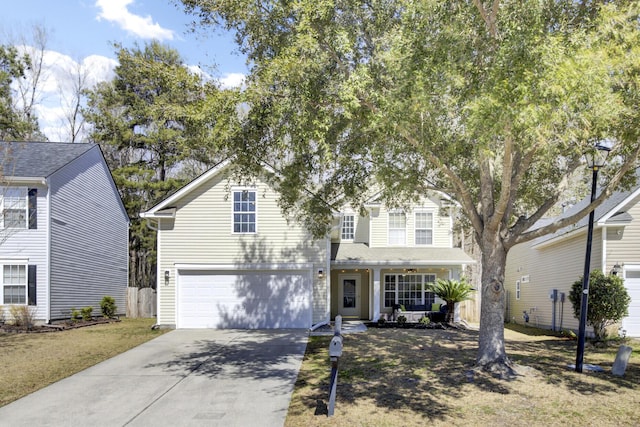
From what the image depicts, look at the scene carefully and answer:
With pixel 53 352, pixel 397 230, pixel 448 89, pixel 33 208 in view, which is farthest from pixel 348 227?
pixel 448 89

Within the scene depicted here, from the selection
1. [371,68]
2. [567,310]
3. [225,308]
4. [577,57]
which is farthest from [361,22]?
[567,310]

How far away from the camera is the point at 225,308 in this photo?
17.7m

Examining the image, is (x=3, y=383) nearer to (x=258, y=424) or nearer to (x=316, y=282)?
(x=258, y=424)

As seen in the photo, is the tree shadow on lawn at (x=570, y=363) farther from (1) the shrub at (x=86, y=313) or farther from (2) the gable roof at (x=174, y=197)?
(1) the shrub at (x=86, y=313)

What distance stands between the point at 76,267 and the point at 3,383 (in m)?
11.8

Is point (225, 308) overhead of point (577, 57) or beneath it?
beneath

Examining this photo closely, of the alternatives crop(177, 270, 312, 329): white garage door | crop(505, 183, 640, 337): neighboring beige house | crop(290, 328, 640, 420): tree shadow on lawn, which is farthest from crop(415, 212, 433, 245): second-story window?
crop(290, 328, 640, 420): tree shadow on lawn

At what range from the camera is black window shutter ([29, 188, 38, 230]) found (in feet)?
60.1

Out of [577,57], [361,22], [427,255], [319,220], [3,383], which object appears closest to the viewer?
[577,57]

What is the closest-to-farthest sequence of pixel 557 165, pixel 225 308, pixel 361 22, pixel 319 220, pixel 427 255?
pixel 361 22 → pixel 557 165 → pixel 319 220 → pixel 225 308 → pixel 427 255

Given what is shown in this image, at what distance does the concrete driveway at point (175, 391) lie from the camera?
296 inches

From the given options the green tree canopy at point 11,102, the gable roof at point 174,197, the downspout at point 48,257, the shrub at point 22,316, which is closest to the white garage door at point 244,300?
the gable roof at point 174,197

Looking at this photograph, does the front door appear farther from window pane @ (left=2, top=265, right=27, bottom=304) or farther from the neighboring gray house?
window pane @ (left=2, top=265, right=27, bottom=304)

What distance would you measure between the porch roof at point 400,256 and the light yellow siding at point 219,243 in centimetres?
279
